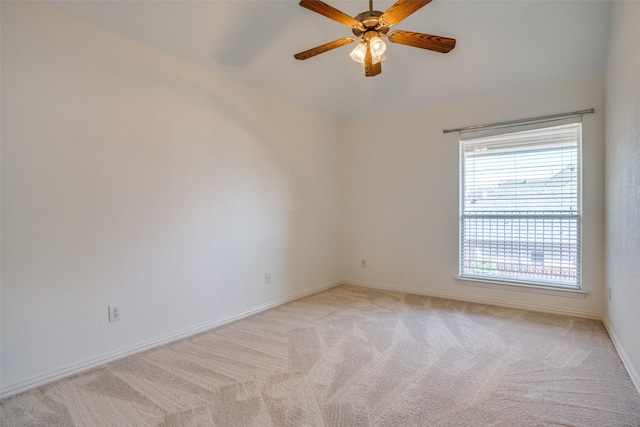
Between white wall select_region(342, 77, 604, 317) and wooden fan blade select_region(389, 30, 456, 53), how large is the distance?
1.86 meters

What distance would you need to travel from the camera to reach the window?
326 centimetres

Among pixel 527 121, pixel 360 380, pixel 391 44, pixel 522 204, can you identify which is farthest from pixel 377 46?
pixel 522 204

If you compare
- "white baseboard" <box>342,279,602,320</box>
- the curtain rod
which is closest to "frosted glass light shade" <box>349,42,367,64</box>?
the curtain rod

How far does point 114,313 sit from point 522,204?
3992mm

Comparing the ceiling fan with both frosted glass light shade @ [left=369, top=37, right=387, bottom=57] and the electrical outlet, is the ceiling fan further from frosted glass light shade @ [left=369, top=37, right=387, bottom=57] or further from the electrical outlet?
the electrical outlet

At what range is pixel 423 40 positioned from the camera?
6.98ft

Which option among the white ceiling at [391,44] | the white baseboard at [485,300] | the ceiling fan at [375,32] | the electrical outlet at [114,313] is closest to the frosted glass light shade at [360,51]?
the ceiling fan at [375,32]

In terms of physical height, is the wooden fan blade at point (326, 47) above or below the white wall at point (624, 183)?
above

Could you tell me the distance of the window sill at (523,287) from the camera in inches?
127

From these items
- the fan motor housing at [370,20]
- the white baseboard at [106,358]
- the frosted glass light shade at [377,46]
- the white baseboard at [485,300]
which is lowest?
the white baseboard at [106,358]

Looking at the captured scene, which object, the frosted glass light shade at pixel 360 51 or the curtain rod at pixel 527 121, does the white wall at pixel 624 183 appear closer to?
the curtain rod at pixel 527 121

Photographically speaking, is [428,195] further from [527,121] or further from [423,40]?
[423,40]

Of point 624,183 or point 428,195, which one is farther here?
point 428,195

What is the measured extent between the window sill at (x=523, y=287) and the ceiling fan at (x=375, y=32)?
262 centimetres
